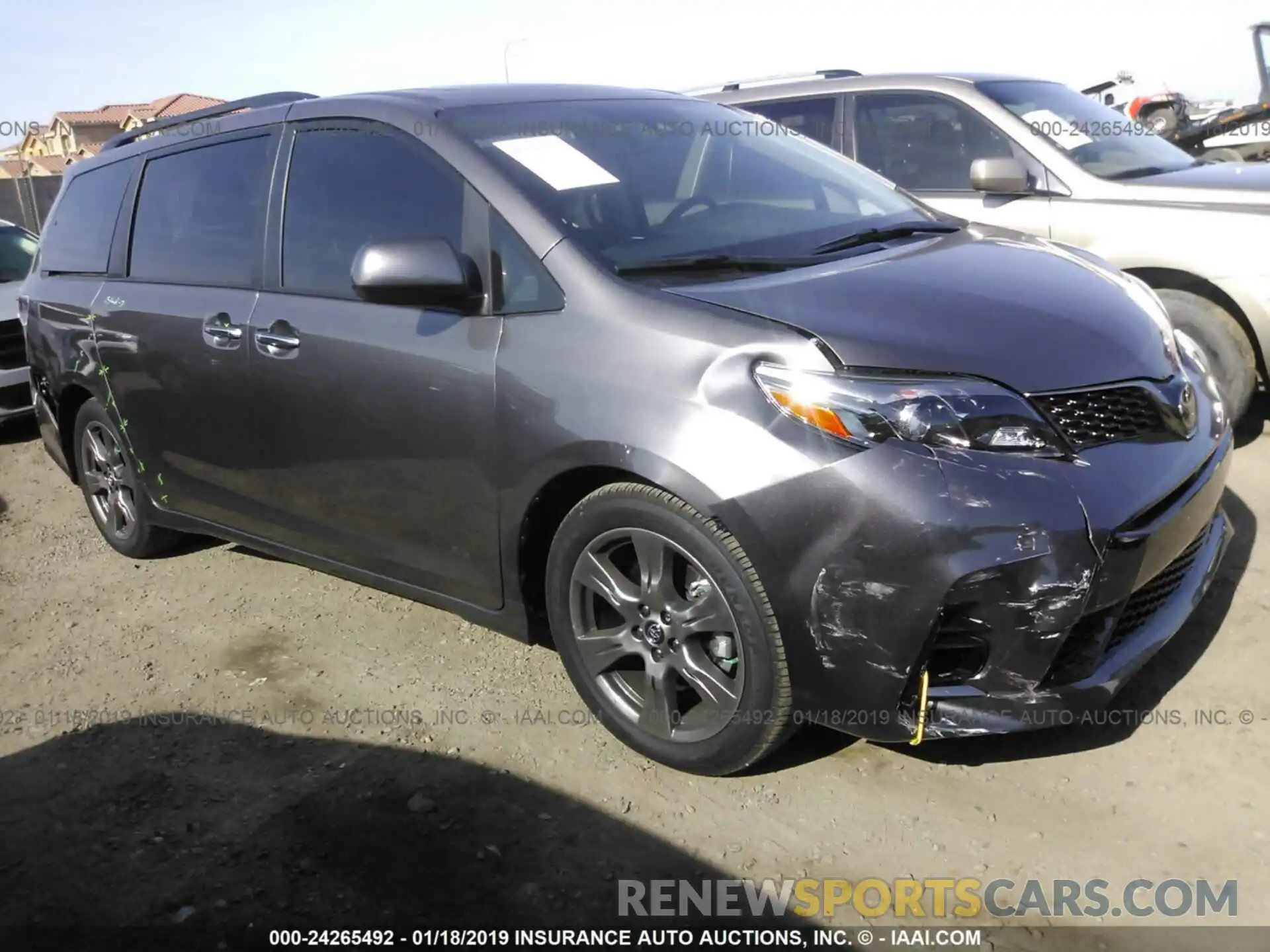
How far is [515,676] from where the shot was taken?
352 centimetres

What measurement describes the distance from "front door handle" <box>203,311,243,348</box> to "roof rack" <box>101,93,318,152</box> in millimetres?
815

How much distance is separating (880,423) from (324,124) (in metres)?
2.19

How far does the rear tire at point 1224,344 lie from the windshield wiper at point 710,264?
108 inches

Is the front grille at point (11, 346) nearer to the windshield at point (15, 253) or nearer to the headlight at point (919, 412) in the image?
the windshield at point (15, 253)

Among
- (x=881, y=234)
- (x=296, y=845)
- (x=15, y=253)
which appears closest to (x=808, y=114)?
(x=881, y=234)

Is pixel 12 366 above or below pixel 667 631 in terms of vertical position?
below

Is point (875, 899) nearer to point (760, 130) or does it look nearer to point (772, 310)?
point (772, 310)

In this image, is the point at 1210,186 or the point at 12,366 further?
the point at 12,366

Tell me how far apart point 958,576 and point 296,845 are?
1.74 metres

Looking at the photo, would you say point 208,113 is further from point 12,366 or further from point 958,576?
point 12,366

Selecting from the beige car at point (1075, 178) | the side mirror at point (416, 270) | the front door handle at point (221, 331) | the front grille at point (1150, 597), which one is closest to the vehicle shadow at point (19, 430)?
the front door handle at point (221, 331)

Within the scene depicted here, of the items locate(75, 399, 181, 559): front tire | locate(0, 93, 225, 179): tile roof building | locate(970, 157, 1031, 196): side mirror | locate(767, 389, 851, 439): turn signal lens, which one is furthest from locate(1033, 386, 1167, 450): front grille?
locate(0, 93, 225, 179): tile roof building

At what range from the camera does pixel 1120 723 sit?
297 centimetres

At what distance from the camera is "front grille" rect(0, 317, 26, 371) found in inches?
296
